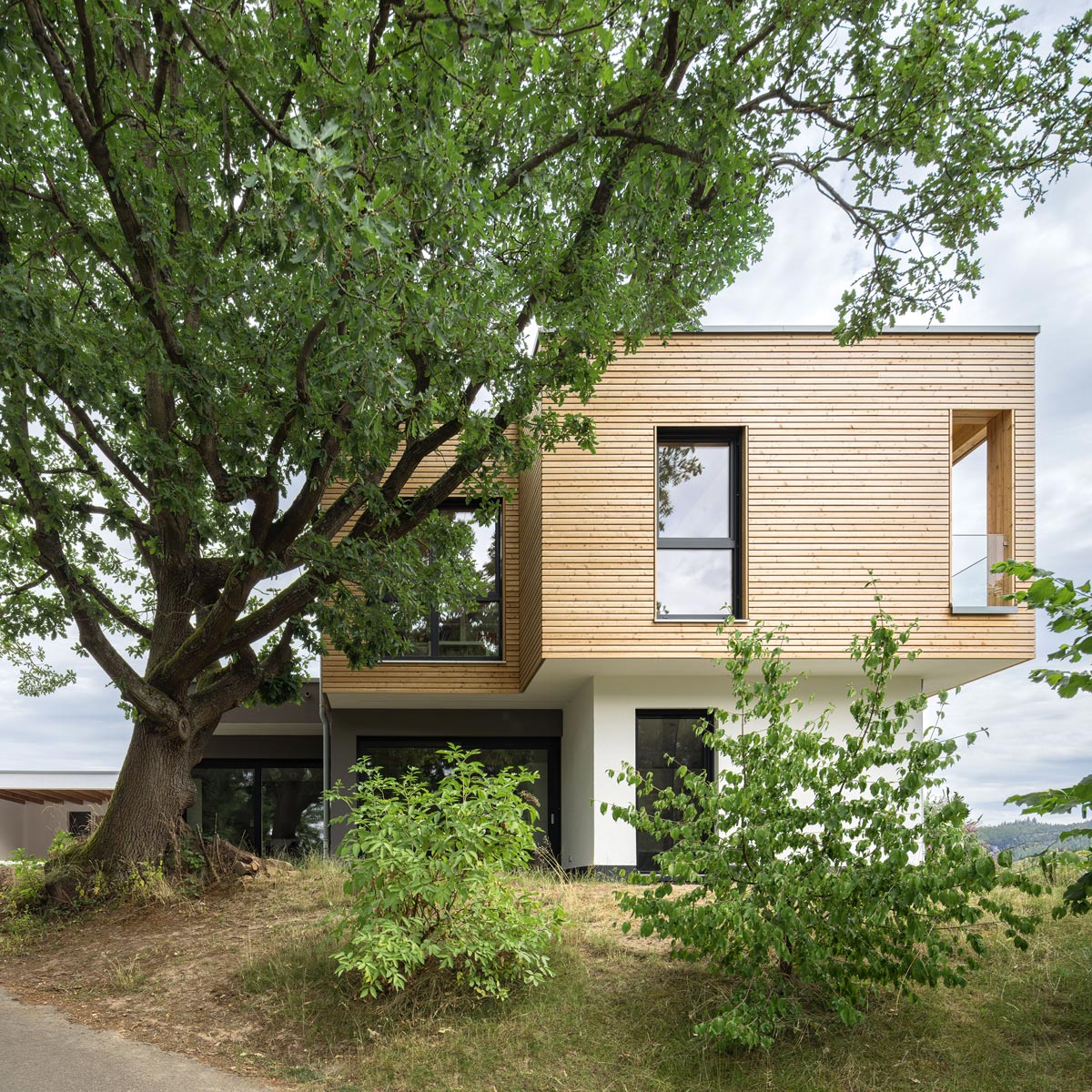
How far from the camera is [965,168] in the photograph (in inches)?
326

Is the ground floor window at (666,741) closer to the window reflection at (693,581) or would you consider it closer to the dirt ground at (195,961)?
the window reflection at (693,581)

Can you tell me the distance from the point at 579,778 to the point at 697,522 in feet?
14.0

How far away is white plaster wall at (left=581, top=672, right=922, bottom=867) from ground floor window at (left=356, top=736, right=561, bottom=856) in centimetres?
335

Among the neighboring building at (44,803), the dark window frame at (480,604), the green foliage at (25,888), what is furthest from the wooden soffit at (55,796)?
the green foliage at (25,888)

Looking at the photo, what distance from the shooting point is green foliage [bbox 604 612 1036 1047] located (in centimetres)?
539

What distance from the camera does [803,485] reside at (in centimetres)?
1195

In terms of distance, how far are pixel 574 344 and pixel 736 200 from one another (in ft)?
6.38

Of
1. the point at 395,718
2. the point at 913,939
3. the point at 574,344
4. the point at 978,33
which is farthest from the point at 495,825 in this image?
the point at 395,718

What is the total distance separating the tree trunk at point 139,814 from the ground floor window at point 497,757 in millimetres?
6257

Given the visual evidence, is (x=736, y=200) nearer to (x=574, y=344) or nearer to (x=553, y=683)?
(x=574, y=344)

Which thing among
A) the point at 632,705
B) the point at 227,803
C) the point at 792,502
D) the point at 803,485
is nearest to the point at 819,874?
the point at 792,502

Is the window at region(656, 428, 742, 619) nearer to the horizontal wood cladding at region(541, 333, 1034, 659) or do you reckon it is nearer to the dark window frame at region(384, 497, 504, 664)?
the horizontal wood cladding at region(541, 333, 1034, 659)

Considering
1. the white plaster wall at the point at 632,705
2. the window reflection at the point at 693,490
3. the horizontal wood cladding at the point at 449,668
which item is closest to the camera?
the window reflection at the point at 693,490

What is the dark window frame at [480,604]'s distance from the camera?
14.2 m
